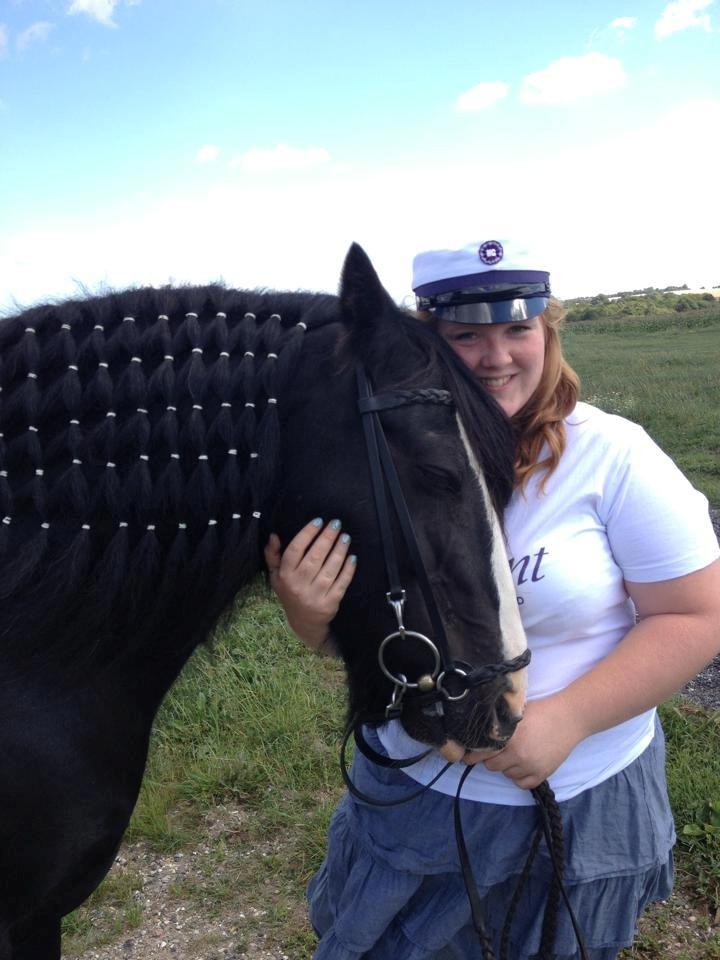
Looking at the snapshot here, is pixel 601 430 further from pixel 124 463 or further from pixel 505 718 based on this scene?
pixel 124 463

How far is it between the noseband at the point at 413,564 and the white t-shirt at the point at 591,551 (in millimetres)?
233

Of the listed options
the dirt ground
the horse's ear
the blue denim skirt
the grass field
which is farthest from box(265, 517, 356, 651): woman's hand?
the dirt ground

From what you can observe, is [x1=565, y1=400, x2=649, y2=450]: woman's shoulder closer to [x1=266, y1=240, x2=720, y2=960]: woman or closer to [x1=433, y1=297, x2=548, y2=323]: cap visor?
[x1=266, y1=240, x2=720, y2=960]: woman

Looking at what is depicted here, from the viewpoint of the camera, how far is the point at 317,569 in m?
1.82

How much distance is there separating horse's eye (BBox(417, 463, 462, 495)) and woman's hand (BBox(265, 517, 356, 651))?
24 cm

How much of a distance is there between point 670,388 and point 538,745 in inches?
575

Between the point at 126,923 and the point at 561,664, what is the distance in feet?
8.01

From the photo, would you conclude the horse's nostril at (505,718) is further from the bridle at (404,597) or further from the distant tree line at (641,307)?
the distant tree line at (641,307)

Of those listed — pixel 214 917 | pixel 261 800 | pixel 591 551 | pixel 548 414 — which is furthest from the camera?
pixel 261 800

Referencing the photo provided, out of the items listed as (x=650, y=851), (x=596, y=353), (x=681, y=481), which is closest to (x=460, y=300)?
(x=681, y=481)

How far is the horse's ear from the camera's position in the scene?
1831 millimetres

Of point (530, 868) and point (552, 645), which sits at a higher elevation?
point (552, 645)

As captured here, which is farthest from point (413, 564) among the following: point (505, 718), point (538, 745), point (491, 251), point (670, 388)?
point (670, 388)

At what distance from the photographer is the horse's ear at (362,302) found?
6.01 feet
